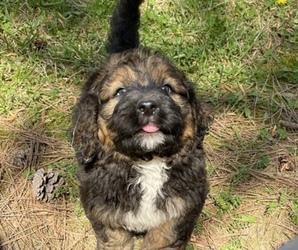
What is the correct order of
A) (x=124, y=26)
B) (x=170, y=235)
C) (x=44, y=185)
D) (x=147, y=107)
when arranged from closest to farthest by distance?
1. (x=147, y=107)
2. (x=170, y=235)
3. (x=124, y=26)
4. (x=44, y=185)

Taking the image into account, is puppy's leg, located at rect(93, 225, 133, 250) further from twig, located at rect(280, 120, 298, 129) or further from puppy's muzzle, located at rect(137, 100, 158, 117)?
twig, located at rect(280, 120, 298, 129)

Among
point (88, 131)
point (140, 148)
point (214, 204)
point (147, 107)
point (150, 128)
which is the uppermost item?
point (147, 107)

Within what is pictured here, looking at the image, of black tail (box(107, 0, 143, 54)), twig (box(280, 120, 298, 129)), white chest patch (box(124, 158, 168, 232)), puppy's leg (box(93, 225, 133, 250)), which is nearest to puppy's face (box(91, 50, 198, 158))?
white chest patch (box(124, 158, 168, 232))

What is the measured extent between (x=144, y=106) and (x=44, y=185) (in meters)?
1.45

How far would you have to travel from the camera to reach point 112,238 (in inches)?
153

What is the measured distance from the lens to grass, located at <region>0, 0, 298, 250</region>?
428cm

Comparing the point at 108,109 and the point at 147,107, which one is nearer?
the point at 147,107

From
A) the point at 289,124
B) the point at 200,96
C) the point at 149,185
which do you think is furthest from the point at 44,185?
the point at 289,124

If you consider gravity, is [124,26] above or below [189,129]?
above

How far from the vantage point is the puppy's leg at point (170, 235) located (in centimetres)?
377

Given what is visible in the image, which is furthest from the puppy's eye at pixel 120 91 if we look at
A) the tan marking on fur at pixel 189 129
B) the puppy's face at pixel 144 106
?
the tan marking on fur at pixel 189 129

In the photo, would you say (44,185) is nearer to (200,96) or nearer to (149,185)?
(149,185)

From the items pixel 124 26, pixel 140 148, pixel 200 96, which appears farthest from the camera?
pixel 200 96

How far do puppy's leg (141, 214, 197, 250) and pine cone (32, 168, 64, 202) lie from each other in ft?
2.70
